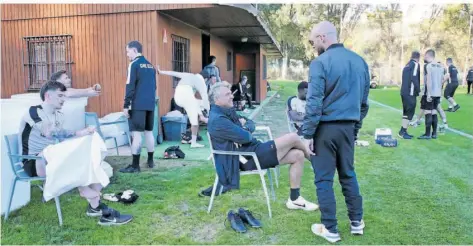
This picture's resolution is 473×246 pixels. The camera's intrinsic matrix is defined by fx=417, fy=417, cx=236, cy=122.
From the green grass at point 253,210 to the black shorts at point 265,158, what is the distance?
0.43m

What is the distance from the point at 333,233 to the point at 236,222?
0.80 metres

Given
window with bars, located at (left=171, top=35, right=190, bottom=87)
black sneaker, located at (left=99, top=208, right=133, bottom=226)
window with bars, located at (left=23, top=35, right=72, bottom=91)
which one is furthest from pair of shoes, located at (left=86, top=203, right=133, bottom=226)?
window with bars, located at (left=23, top=35, right=72, bottom=91)

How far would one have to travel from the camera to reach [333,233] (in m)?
3.23

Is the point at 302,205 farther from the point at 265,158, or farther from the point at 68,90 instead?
the point at 68,90

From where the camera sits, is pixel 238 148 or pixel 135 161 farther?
pixel 135 161

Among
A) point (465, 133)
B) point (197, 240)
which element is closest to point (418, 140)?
point (465, 133)

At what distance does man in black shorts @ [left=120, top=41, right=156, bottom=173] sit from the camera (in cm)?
520

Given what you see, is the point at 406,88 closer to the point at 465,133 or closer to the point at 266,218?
the point at 465,133

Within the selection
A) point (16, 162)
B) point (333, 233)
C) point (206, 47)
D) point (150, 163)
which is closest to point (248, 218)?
point (333, 233)

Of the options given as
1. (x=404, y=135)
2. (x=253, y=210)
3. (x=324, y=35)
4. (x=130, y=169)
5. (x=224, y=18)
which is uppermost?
(x=224, y=18)

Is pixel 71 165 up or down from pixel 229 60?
down

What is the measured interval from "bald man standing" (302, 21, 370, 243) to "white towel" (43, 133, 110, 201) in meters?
1.74

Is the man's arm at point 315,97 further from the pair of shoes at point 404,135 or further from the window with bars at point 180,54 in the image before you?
the window with bars at point 180,54

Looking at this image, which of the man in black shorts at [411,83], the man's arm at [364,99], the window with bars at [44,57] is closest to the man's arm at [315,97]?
the man's arm at [364,99]
